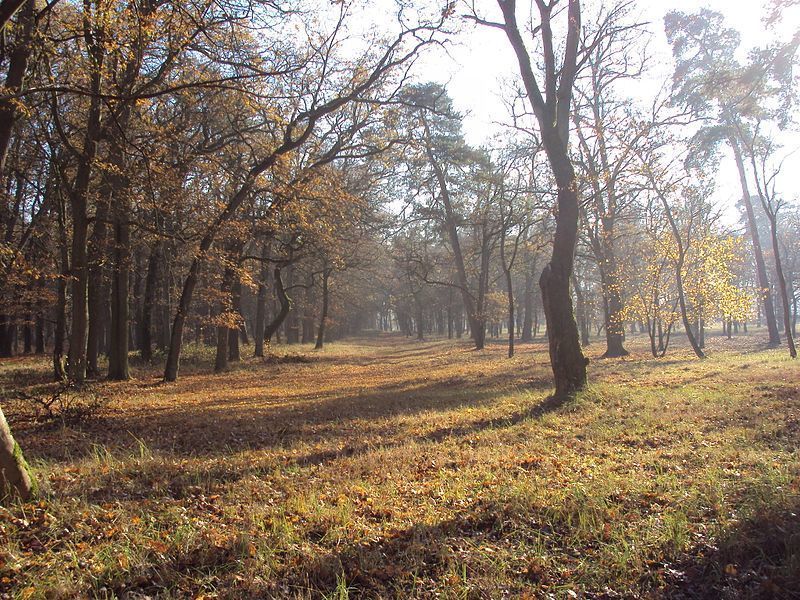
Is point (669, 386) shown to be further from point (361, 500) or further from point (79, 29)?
point (79, 29)

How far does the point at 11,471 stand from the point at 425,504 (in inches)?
140

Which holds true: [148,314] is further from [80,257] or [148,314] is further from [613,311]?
[613,311]

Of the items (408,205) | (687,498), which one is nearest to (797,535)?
(687,498)

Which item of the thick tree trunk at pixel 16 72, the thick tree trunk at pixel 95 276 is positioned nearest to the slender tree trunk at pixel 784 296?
the thick tree trunk at pixel 16 72

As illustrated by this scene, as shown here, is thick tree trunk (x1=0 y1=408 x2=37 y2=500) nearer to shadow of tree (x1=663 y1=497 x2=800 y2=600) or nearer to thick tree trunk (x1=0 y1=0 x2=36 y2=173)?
shadow of tree (x1=663 y1=497 x2=800 y2=600)

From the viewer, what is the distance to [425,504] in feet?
15.3

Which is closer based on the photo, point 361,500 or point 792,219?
point 361,500

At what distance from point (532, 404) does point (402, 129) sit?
14.3m

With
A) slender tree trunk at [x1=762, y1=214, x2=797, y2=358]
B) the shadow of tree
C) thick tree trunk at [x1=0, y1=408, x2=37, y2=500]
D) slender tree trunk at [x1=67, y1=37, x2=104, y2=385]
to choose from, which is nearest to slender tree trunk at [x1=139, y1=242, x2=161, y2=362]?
slender tree trunk at [x1=67, y1=37, x2=104, y2=385]

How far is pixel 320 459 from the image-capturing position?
6574 mm

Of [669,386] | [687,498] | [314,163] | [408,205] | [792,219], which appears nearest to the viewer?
[687,498]

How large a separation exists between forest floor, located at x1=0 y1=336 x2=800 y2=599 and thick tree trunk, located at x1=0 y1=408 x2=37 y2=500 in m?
0.18

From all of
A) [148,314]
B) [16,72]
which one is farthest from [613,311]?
[16,72]

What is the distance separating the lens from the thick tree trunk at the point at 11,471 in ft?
13.3
